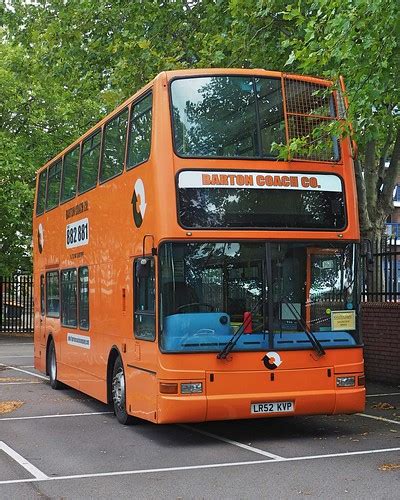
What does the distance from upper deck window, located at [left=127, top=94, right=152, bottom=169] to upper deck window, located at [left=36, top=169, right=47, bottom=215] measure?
264 inches

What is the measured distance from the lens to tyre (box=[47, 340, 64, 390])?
54.0 ft

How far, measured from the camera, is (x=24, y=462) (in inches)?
361

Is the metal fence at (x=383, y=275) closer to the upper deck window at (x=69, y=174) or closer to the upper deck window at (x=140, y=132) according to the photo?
the upper deck window at (x=69, y=174)

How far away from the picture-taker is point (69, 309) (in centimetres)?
1506

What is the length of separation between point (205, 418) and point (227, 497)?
7.46ft

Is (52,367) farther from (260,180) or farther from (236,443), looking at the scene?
(260,180)

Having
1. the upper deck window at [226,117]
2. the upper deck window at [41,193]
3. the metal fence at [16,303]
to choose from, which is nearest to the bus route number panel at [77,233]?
the upper deck window at [41,193]

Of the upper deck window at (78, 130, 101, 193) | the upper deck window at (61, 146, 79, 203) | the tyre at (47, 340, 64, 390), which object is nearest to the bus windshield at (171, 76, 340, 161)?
the upper deck window at (78, 130, 101, 193)

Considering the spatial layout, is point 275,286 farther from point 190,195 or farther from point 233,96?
point 233,96

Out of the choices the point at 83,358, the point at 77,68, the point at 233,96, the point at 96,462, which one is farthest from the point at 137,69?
the point at 96,462

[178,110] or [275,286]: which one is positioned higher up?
[178,110]

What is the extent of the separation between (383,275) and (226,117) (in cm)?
733

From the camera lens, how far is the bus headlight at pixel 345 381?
10.1 metres

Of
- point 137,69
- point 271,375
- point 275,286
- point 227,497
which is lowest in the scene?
point 227,497
